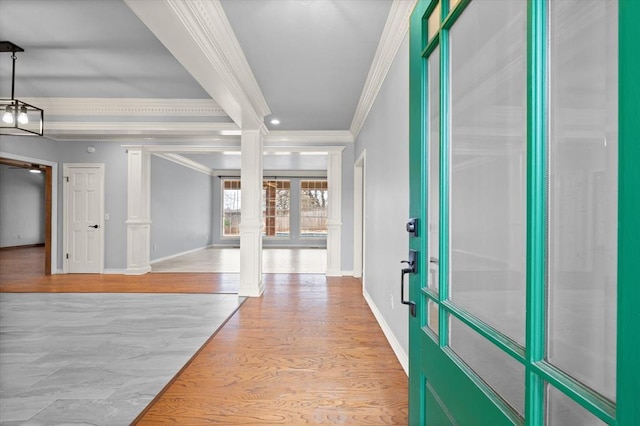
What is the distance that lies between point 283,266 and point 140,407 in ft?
17.8

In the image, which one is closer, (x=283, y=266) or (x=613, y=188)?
(x=613, y=188)

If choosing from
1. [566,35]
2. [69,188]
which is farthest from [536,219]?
[69,188]

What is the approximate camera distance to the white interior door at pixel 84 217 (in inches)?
245

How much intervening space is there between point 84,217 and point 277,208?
20.5 ft

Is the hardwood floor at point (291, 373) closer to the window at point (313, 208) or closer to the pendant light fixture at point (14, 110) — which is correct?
the pendant light fixture at point (14, 110)

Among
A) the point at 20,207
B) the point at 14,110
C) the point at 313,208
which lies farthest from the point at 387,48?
the point at 20,207

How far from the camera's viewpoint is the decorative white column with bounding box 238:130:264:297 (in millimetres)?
4750

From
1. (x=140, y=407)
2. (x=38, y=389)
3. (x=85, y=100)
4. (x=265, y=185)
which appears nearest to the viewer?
(x=140, y=407)

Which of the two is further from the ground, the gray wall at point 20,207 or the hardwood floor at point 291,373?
the gray wall at point 20,207

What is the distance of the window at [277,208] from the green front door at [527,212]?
10.5 meters

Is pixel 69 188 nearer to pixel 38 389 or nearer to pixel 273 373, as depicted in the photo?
pixel 38 389

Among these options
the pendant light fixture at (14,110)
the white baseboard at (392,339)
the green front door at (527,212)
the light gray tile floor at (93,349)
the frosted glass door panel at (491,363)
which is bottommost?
the light gray tile floor at (93,349)

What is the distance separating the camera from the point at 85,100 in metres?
4.71

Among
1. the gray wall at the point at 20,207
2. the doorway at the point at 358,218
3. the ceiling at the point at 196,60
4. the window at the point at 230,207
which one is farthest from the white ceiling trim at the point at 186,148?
the gray wall at the point at 20,207
